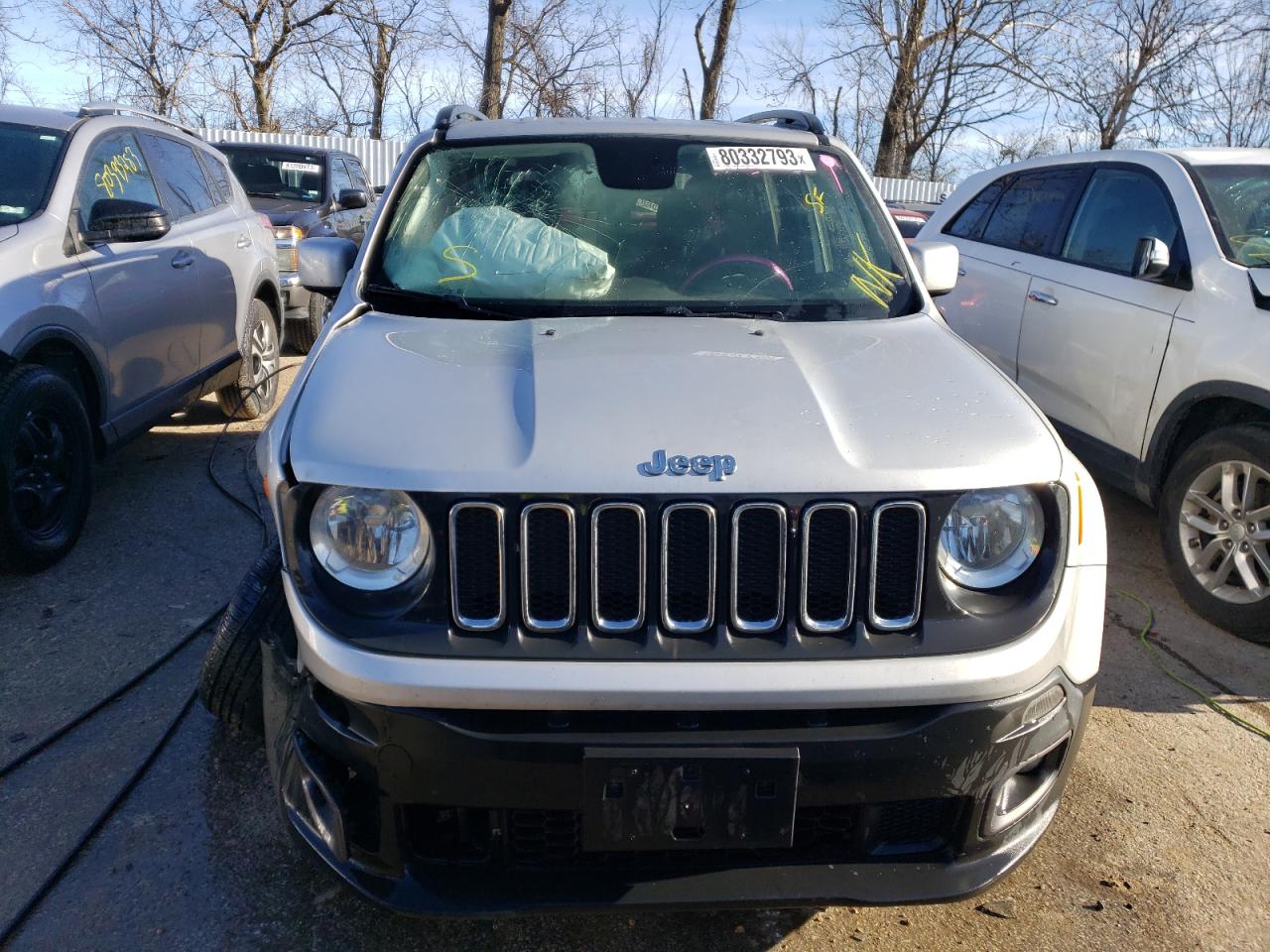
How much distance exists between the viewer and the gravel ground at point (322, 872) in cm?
239

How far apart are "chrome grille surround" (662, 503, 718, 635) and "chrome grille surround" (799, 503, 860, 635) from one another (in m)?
0.17

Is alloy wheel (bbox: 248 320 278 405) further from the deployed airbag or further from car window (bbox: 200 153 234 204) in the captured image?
the deployed airbag

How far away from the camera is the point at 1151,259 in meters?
4.38

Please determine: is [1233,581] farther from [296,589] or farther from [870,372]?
[296,589]

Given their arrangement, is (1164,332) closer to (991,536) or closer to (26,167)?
(991,536)

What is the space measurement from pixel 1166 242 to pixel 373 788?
169 inches

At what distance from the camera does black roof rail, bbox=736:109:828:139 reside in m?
3.80

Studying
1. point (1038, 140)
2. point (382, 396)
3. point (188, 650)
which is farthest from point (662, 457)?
point (1038, 140)

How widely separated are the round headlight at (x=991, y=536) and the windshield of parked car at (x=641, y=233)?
1037 mm

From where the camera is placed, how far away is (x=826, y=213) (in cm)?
338

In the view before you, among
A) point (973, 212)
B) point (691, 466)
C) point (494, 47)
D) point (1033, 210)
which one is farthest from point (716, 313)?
point (494, 47)

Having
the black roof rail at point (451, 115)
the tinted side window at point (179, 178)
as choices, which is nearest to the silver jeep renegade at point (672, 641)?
the black roof rail at point (451, 115)

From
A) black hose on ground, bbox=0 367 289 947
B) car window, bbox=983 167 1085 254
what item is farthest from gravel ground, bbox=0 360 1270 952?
car window, bbox=983 167 1085 254

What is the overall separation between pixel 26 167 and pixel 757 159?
348cm
